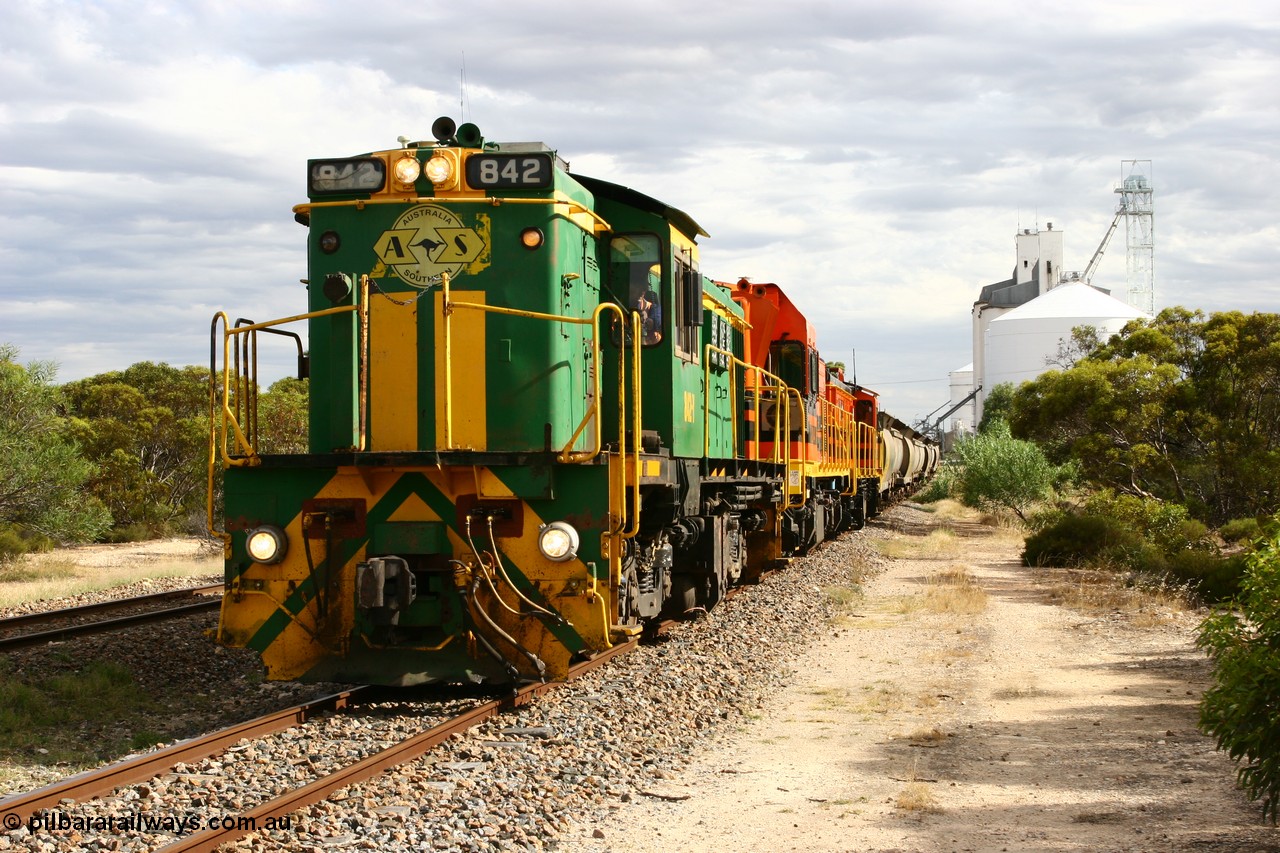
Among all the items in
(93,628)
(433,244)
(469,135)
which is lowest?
(93,628)

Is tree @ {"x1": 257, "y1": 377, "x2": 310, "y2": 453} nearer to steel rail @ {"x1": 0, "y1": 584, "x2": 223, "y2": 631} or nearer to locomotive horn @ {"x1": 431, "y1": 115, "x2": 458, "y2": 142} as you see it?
steel rail @ {"x1": 0, "y1": 584, "x2": 223, "y2": 631}

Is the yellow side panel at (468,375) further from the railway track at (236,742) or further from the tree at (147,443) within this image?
the tree at (147,443)

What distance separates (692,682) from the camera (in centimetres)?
864

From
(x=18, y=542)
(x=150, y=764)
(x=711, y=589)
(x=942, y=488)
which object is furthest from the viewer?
(x=942, y=488)

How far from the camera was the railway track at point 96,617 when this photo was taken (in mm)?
10148

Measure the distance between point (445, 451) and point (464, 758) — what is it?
1.96m

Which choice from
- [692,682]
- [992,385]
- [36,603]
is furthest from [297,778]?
[992,385]

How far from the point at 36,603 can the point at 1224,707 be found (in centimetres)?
1314

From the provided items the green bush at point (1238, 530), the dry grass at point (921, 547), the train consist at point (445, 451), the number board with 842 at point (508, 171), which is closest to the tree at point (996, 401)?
the dry grass at point (921, 547)

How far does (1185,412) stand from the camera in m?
22.6

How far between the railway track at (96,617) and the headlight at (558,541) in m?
5.11

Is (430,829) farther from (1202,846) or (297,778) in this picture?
(1202,846)

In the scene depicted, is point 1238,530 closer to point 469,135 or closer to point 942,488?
point 469,135

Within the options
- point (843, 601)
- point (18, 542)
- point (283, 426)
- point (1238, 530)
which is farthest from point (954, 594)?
point (18, 542)
